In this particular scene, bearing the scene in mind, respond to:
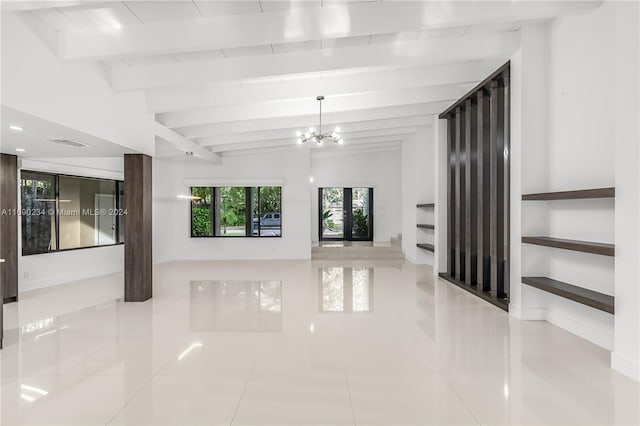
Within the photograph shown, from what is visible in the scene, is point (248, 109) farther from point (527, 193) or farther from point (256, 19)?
point (527, 193)

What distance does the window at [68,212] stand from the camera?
716 cm

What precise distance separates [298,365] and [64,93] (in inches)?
150

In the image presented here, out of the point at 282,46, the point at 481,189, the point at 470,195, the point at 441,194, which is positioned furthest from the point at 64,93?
the point at 441,194

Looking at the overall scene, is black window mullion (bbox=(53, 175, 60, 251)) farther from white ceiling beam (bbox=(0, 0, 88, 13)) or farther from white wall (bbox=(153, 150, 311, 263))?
white ceiling beam (bbox=(0, 0, 88, 13))

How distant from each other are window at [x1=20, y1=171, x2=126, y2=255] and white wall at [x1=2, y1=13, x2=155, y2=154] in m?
2.73

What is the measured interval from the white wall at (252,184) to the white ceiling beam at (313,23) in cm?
726

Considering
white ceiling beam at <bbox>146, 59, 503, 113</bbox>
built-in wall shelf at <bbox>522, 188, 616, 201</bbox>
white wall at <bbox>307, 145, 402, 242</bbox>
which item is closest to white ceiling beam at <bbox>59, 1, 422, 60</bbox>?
white ceiling beam at <bbox>146, 59, 503, 113</bbox>

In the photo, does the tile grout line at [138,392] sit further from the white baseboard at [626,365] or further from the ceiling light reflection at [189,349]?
the white baseboard at [626,365]

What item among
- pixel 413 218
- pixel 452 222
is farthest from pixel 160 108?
pixel 413 218

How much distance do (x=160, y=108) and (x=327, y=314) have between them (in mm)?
3944

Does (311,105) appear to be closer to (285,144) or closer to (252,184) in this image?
(285,144)

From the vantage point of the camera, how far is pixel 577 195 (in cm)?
385

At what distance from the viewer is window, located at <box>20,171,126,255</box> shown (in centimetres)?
716

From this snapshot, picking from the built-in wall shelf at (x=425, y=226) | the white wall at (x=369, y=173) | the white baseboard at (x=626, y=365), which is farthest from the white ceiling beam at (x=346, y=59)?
the white wall at (x=369, y=173)
